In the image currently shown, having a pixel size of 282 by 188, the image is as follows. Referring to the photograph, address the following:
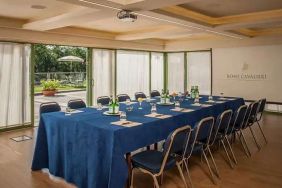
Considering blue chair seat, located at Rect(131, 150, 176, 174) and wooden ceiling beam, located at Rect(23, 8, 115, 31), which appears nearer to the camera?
blue chair seat, located at Rect(131, 150, 176, 174)

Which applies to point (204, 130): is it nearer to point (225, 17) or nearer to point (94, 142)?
point (94, 142)

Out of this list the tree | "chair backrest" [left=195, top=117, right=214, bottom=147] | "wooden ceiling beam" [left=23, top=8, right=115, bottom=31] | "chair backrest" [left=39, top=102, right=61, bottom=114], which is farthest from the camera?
the tree

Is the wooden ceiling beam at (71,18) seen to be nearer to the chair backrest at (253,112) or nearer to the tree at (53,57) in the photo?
the chair backrest at (253,112)

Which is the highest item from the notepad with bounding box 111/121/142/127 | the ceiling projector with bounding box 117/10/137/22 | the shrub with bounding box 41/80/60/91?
the ceiling projector with bounding box 117/10/137/22

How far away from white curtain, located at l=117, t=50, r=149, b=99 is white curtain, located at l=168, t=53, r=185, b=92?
1.15 m

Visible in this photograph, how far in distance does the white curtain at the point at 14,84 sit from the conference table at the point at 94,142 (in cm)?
301

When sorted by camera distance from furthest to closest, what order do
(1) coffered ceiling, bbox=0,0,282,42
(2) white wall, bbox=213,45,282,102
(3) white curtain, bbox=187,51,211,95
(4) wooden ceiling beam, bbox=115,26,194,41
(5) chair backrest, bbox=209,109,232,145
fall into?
(3) white curtain, bbox=187,51,211,95 → (2) white wall, bbox=213,45,282,102 → (4) wooden ceiling beam, bbox=115,26,194,41 → (1) coffered ceiling, bbox=0,0,282,42 → (5) chair backrest, bbox=209,109,232,145

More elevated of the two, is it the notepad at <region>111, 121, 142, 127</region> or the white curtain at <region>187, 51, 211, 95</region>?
the white curtain at <region>187, 51, 211, 95</region>

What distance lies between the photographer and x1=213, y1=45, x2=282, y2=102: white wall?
Answer: 780 cm

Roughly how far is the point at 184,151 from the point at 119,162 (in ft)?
2.47

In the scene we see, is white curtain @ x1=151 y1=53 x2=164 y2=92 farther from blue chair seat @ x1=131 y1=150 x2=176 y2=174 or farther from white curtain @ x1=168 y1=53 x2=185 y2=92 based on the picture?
blue chair seat @ x1=131 y1=150 x2=176 y2=174

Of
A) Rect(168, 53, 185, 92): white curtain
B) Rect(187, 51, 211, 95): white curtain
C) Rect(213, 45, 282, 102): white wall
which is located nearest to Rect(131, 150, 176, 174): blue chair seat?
Rect(213, 45, 282, 102): white wall

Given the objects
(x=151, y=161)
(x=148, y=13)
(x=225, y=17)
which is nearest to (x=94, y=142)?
(x=151, y=161)

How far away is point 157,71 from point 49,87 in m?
6.08
